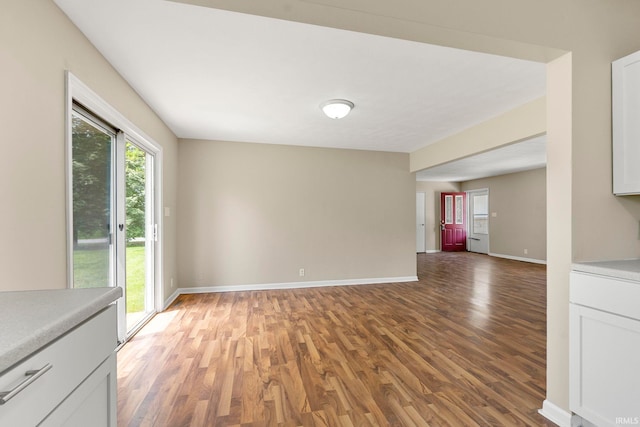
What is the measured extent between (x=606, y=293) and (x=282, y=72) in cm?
258

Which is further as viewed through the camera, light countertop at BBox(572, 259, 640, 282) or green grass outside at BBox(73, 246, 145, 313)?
green grass outside at BBox(73, 246, 145, 313)

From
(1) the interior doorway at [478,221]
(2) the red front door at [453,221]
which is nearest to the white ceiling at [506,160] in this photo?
(1) the interior doorway at [478,221]

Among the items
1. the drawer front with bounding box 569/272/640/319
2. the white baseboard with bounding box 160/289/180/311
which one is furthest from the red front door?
the drawer front with bounding box 569/272/640/319

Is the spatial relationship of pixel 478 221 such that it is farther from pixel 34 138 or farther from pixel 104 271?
pixel 34 138

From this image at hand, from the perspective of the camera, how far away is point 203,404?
5.92ft

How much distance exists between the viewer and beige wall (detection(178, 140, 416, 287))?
446cm

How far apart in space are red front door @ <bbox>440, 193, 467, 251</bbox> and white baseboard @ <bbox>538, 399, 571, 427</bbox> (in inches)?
325

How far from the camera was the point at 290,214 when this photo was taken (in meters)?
4.79

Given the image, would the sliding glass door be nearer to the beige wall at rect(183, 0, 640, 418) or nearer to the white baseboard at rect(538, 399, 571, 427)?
the beige wall at rect(183, 0, 640, 418)

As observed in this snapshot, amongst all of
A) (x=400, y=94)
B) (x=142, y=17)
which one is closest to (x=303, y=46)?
(x=142, y=17)

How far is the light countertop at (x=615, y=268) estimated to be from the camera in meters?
1.32

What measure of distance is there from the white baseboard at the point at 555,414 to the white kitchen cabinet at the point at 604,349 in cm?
9

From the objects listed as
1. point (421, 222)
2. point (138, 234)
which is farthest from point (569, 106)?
point (421, 222)

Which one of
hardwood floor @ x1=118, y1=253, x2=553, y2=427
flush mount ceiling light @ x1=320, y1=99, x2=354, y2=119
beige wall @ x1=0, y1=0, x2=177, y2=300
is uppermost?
flush mount ceiling light @ x1=320, y1=99, x2=354, y2=119
